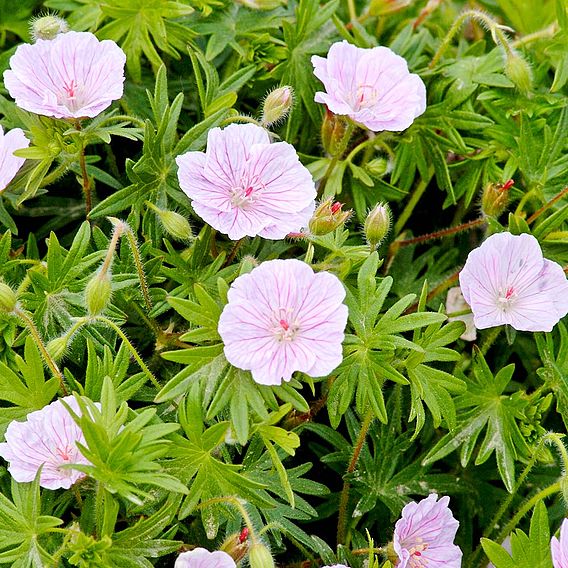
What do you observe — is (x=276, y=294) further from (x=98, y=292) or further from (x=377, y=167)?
(x=377, y=167)

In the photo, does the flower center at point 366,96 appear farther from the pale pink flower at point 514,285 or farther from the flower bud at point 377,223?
the pale pink flower at point 514,285

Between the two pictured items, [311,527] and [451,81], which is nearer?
[311,527]

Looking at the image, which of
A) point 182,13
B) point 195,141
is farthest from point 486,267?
point 182,13

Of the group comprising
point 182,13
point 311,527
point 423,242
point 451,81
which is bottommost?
point 311,527

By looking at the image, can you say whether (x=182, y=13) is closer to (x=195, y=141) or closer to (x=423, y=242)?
(x=195, y=141)

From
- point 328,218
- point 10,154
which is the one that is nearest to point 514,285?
point 328,218

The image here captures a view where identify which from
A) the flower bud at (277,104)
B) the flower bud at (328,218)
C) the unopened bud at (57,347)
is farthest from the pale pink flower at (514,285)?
the unopened bud at (57,347)

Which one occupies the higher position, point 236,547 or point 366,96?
point 366,96

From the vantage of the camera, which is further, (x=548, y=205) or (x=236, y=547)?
(x=548, y=205)
